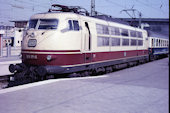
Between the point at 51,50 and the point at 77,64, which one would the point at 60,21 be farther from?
the point at 77,64

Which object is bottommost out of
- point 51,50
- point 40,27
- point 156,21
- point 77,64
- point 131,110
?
point 131,110

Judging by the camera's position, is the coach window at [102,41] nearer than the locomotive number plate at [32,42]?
No

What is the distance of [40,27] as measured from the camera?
32.2 ft

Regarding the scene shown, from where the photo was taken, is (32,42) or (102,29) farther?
(102,29)

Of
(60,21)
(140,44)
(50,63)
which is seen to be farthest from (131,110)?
(140,44)

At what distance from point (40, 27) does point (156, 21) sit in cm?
6682

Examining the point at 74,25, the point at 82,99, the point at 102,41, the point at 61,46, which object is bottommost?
the point at 82,99

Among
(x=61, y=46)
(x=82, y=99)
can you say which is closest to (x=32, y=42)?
(x=61, y=46)

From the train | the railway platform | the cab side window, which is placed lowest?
the railway platform

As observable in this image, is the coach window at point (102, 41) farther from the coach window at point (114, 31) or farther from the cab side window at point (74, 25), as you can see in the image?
the cab side window at point (74, 25)

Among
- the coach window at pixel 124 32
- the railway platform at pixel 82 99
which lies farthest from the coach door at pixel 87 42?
the coach window at pixel 124 32

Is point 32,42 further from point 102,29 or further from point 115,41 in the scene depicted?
point 115,41

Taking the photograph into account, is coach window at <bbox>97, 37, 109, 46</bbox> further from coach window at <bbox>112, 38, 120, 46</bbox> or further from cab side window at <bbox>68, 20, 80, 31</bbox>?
cab side window at <bbox>68, 20, 80, 31</bbox>

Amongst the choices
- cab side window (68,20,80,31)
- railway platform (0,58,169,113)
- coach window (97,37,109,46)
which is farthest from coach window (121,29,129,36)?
railway platform (0,58,169,113)
